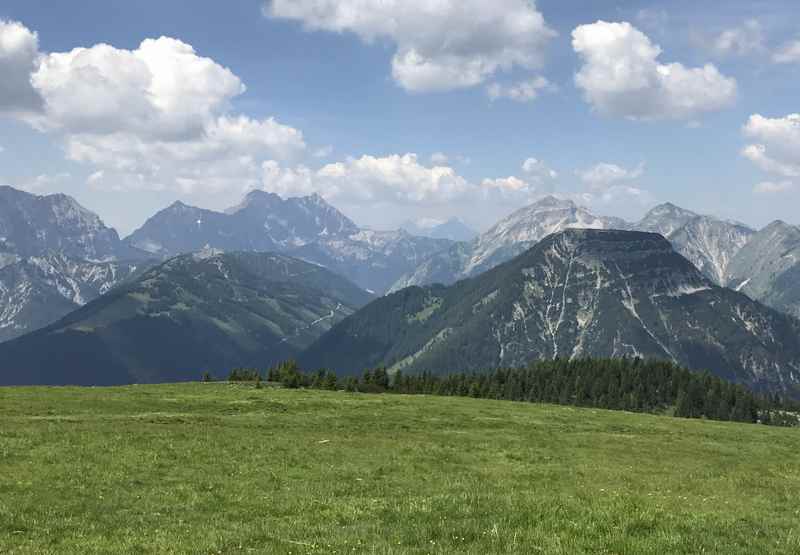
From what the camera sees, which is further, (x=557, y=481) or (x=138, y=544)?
(x=557, y=481)

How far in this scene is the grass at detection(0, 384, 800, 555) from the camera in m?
17.1

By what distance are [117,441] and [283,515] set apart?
20307 mm

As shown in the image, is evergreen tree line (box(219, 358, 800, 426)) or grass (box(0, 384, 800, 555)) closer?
grass (box(0, 384, 800, 555))

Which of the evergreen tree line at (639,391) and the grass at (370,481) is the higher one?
the grass at (370,481)

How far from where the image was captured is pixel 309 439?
42.6 metres

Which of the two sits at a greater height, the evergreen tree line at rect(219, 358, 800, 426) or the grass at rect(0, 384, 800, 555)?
the grass at rect(0, 384, 800, 555)

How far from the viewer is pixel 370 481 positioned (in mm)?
29312

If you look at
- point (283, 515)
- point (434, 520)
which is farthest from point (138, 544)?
point (434, 520)

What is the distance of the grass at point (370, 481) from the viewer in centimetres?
1706

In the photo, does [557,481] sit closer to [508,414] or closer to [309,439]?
[309,439]

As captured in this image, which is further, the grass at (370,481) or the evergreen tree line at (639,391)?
the evergreen tree line at (639,391)

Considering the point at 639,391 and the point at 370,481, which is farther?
the point at 639,391

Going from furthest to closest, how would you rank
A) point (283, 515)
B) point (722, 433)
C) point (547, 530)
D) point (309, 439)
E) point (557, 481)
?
point (722, 433)
point (309, 439)
point (557, 481)
point (283, 515)
point (547, 530)

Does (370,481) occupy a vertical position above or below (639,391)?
above
